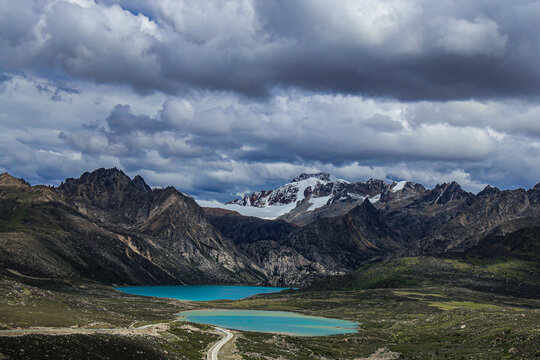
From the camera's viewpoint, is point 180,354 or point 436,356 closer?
point 180,354

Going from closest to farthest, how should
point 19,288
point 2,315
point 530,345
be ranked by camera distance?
point 530,345 < point 2,315 < point 19,288

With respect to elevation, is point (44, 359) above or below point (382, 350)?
above

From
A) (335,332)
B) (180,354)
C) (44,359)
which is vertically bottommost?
(335,332)

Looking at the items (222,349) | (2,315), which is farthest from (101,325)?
(222,349)

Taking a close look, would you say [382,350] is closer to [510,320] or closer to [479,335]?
[479,335]

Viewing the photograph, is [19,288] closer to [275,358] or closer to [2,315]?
[2,315]

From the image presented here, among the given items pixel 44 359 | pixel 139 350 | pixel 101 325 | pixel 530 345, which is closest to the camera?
pixel 44 359

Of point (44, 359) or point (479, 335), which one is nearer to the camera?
point (44, 359)

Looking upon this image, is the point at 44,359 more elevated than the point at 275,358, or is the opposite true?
the point at 44,359

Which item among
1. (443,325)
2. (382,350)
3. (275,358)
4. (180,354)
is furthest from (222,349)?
(443,325)
